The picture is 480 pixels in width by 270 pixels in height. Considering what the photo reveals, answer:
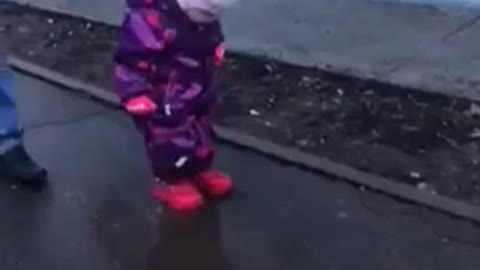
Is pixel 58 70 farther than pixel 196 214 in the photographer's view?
Yes

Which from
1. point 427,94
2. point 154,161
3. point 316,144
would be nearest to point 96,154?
point 154,161

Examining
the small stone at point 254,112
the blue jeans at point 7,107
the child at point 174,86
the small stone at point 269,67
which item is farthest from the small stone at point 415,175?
the blue jeans at point 7,107

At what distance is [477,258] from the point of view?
4.11 m

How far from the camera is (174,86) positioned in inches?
175

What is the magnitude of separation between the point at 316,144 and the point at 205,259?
1.14 m

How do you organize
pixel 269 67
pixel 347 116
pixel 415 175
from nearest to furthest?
pixel 415 175
pixel 347 116
pixel 269 67

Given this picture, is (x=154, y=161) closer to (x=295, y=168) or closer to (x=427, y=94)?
(x=295, y=168)

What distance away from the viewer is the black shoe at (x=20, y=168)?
4.89 meters

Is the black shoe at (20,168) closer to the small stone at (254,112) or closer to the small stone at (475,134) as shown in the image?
the small stone at (254,112)

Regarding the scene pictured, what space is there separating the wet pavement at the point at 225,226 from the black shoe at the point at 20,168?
0.06m

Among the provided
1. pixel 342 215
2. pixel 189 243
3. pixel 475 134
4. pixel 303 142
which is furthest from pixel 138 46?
pixel 475 134

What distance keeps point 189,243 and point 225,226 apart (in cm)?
19

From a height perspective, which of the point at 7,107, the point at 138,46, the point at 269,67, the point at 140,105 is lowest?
the point at 269,67

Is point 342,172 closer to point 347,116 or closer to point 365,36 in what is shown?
point 347,116
